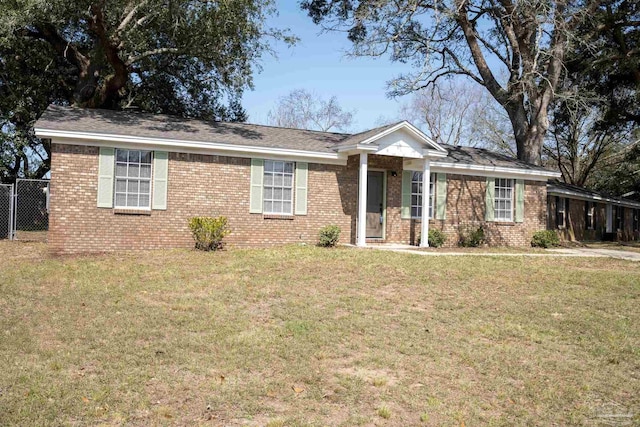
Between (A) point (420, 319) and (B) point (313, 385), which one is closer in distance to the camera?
(B) point (313, 385)

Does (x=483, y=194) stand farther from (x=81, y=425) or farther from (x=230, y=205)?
(x=81, y=425)

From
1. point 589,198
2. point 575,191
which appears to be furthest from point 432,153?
point 589,198

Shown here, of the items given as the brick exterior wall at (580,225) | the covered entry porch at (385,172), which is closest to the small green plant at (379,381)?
the covered entry porch at (385,172)

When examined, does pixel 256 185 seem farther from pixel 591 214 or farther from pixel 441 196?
pixel 591 214

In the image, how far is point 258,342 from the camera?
6492 mm

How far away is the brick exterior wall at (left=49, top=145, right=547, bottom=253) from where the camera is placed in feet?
43.7

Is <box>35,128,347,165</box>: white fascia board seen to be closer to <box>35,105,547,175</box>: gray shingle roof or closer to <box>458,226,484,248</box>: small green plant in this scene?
<box>35,105,547,175</box>: gray shingle roof

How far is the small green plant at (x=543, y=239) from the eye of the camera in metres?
19.2

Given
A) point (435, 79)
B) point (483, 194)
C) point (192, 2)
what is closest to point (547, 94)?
point (435, 79)

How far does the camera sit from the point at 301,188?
1579 centimetres

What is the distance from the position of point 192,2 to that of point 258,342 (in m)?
13.1

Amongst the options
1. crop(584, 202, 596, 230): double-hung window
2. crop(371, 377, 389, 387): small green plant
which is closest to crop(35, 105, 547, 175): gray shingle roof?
crop(584, 202, 596, 230): double-hung window

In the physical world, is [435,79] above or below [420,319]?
above

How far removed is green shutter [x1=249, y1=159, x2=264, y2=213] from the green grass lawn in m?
4.07
